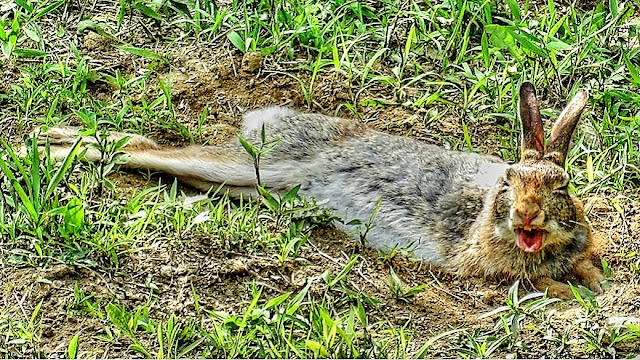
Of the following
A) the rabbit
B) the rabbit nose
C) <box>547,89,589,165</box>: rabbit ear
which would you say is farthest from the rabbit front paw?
<box>547,89,589,165</box>: rabbit ear

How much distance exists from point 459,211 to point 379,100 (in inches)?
37.1

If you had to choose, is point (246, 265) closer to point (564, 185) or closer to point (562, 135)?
point (564, 185)

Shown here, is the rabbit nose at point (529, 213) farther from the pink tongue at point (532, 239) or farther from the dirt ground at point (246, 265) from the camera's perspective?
the dirt ground at point (246, 265)

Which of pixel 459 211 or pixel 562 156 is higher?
pixel 562 156

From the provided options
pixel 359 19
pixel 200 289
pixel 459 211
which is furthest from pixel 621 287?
pixel 359 19

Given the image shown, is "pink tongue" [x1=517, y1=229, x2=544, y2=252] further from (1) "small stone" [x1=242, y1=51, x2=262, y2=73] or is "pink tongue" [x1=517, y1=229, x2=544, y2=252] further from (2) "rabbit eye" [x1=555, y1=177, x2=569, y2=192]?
(1) "small stone" [x1=242, y1=51, x2=262, y2=73]

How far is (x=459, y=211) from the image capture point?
566cm

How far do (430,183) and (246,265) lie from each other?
1472mm

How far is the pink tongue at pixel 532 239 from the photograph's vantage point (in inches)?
203

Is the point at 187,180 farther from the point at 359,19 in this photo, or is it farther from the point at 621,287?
the point at 621,287

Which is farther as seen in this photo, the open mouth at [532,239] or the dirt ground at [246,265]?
the open mouth at [532,239]

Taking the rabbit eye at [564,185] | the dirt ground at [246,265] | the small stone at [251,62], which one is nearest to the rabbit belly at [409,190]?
the dirt ground at [246,265]

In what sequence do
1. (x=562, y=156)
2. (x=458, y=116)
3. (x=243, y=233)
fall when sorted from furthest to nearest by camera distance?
(x=458, y=116) < (x=562, y=156) < (x=243, y=233)

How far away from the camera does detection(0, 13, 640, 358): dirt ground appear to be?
4.37m
